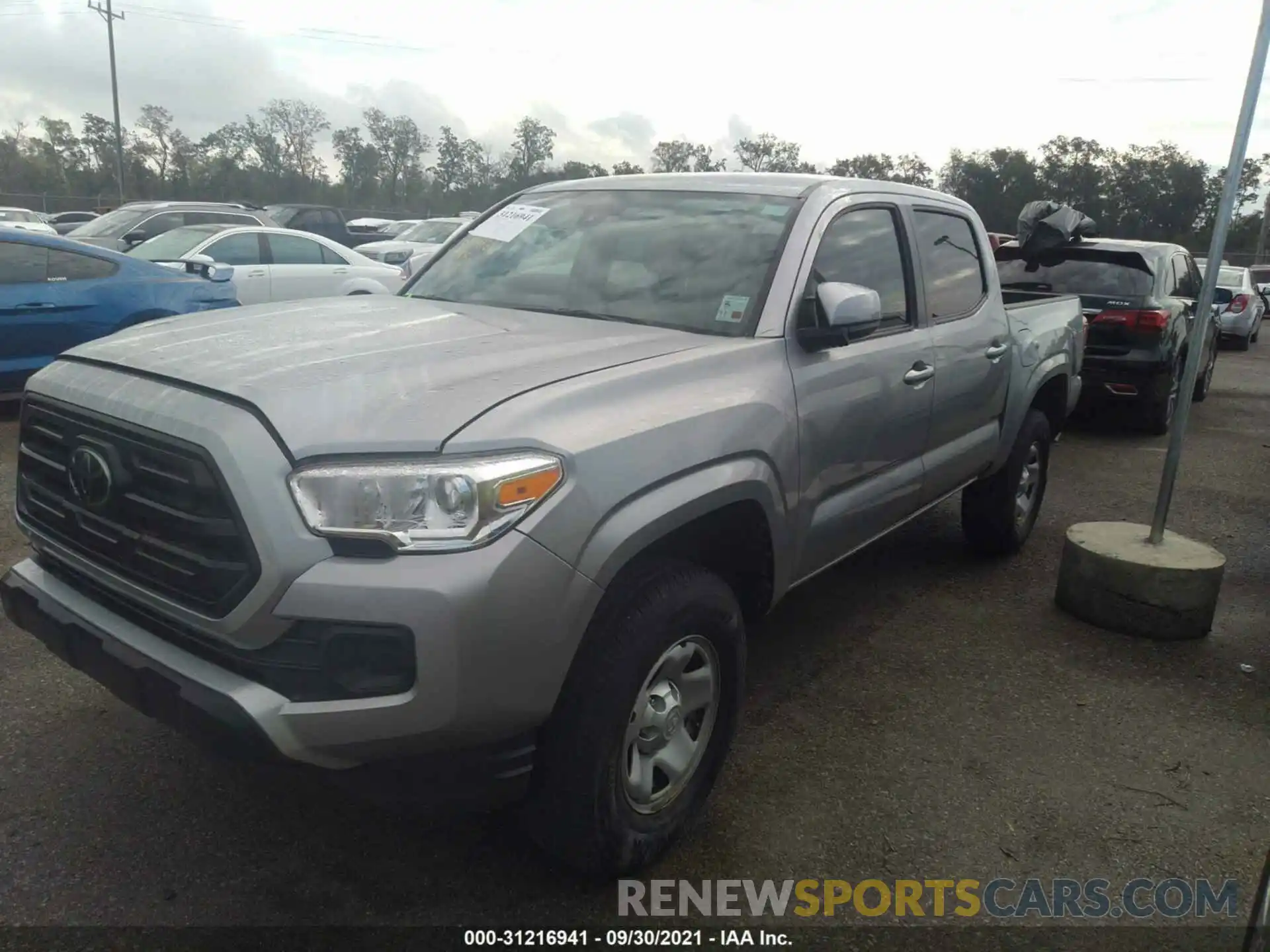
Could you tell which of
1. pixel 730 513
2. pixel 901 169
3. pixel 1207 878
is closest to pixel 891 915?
pixel 1207 878

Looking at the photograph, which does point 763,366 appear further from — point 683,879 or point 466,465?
point 683,879

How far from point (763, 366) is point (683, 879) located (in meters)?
1.47

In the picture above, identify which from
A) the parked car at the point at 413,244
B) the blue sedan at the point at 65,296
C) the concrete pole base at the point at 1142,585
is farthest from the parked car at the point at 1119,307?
the parked car at the point at 413,244

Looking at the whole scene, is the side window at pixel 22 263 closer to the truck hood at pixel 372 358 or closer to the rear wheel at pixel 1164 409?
the truck hood at pixel 372 358

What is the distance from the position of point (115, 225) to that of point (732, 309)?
12735 mm

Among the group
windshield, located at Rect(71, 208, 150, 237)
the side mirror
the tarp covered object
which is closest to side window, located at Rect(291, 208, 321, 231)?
windshield, located at Rect(71, 208, 150, 237)

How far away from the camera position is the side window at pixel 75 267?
7.41m

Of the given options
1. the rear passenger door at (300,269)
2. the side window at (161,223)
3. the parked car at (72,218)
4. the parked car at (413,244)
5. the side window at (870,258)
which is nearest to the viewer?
the side window at (870,258)

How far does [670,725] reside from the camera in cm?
258

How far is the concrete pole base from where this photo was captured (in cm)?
425

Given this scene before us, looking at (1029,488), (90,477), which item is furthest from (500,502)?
(1029,488)

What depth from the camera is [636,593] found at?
241cm

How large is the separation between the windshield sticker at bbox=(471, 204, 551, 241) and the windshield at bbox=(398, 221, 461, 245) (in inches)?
592

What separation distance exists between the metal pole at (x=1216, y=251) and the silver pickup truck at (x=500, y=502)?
4.95 feet
